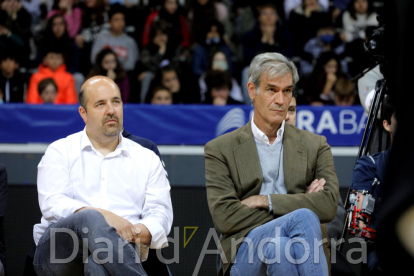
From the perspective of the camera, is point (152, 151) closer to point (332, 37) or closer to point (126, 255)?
point (126, 255)

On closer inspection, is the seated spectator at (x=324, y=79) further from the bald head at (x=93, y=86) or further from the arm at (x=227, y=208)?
the arm at (x=227, y=208)

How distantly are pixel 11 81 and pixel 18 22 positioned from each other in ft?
4.53

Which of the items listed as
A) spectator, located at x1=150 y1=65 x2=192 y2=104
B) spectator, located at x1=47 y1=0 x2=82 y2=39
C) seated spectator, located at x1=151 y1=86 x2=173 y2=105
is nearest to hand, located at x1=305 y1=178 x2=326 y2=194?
seated spectator, located at x1=151 y1=86 x2=173 y2=105

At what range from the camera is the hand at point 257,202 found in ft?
9.21

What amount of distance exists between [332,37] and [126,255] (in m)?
5.79

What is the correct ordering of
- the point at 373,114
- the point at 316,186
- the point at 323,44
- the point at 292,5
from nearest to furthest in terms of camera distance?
the point at 316,186 < the point at 373,114 < the point at 323,44 < the point at 292,5

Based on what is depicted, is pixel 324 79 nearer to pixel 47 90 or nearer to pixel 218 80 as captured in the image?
pixel 218 80

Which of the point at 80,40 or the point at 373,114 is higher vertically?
the point at 80,40

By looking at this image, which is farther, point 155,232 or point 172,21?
point 172,21

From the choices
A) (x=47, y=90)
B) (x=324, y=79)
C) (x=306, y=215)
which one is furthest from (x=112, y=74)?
(x=306, y=215)

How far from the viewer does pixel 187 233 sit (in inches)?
153

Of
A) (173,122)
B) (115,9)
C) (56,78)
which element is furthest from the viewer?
(115,9)

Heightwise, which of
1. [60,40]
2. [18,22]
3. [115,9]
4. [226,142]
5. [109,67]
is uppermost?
[115,9]

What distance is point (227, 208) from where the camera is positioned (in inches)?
→ 110
